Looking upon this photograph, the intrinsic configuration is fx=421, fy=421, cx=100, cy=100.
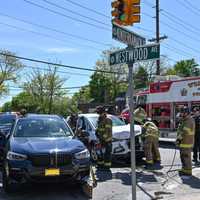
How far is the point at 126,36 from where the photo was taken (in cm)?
676

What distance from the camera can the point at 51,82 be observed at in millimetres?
66188

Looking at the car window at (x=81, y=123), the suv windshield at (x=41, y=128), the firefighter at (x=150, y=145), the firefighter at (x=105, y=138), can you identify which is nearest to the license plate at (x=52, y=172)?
the suv windshield at (x=41, y=128)

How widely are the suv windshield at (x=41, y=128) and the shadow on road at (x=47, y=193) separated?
43.0 inches

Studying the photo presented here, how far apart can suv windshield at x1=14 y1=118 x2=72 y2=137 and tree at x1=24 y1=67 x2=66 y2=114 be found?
182 ft

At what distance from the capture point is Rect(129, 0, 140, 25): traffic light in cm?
745

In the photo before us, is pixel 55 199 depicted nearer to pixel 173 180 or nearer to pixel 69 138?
pixel 69 138

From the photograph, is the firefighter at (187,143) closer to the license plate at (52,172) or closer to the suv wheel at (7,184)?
the license plate at (52,172)

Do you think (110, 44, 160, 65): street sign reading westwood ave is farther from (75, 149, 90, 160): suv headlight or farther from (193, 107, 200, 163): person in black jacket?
(193, 107, 200, 163): person in black jacket

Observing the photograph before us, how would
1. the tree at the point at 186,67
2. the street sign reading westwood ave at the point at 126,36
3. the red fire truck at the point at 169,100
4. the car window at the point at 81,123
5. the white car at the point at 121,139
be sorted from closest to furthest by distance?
the street sign reading westwood ave at the point at 126,36
the white car at the point at 121,139
the car window at the point at 81,123
the red fire truck at the point at 169,100
the tree at the point at 186,67

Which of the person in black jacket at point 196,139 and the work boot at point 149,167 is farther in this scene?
the person in black jacket at point 196,139

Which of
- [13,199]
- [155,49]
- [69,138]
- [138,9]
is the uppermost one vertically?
[138,9]

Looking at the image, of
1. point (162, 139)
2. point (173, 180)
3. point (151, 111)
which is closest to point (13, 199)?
point (173, 180)

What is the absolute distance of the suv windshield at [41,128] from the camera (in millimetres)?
9148

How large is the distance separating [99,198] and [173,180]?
2.44 meters
